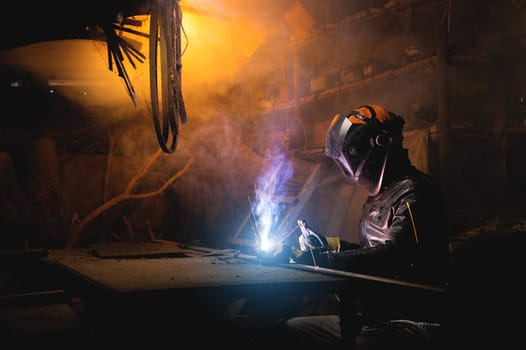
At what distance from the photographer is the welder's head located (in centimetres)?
453

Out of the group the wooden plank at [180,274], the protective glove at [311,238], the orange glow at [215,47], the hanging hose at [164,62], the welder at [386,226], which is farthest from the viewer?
the orange glow at [215,47]

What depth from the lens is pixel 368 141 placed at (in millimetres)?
4559

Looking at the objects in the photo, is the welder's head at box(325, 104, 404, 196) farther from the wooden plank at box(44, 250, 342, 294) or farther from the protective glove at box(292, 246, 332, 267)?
the wooden plank at box(44, 250, 342, 294)

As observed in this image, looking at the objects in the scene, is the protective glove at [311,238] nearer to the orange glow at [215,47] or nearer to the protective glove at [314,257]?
the protective glove at [314,257]

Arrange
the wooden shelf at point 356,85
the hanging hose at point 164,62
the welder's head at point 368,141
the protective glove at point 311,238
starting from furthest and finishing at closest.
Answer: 1. the wooden shelf at point 356,85
2. the hanging hose at point 164,62
3. the welder's head at point 368,141
4. the protective glove at point 311,238

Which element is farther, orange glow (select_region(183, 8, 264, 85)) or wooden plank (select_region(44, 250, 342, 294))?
orange glow (select_region(183, 8, 264, 85))

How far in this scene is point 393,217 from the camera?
416 cm

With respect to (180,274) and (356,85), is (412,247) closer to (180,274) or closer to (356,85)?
(180,274)

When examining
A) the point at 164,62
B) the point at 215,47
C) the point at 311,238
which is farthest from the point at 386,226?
the point at 215,47

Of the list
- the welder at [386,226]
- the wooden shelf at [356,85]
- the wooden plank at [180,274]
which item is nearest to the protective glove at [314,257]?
the welder at [386,226]

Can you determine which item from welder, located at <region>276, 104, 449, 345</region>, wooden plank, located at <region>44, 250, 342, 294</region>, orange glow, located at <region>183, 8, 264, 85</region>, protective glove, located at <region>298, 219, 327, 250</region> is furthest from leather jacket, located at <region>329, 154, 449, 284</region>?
orange glow, located at <region>183, 8, 264, 85</region>

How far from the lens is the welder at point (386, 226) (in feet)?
12.7

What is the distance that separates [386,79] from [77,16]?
7.34 m

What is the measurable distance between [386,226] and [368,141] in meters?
0.84
